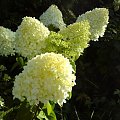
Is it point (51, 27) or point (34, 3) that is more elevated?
point (34, 3)

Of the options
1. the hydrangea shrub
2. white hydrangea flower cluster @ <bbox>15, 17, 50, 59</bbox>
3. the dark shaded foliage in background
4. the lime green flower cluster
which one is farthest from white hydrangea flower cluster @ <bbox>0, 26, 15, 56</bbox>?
the dark shaded foliage in background

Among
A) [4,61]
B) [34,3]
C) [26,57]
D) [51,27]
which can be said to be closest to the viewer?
[26,57]

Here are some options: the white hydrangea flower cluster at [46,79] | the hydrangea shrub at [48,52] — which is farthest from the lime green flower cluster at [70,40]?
the white hydrangea flower cluster at [46,79]

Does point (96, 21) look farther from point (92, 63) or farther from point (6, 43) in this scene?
point (92, 63)

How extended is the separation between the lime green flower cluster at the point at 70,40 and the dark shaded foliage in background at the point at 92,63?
1.77m

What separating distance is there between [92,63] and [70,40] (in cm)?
222

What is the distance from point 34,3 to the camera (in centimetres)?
475

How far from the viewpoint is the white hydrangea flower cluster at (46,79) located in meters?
2.09

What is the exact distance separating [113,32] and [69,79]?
8.17ft

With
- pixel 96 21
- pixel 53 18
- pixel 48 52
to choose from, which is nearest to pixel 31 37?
pixel 48 52

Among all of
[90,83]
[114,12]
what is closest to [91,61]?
[90,83]

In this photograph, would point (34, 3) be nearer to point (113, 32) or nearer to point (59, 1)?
point (59, 1)

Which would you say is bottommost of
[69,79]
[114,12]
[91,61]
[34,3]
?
[69,79]

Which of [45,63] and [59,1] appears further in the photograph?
[59,1]
